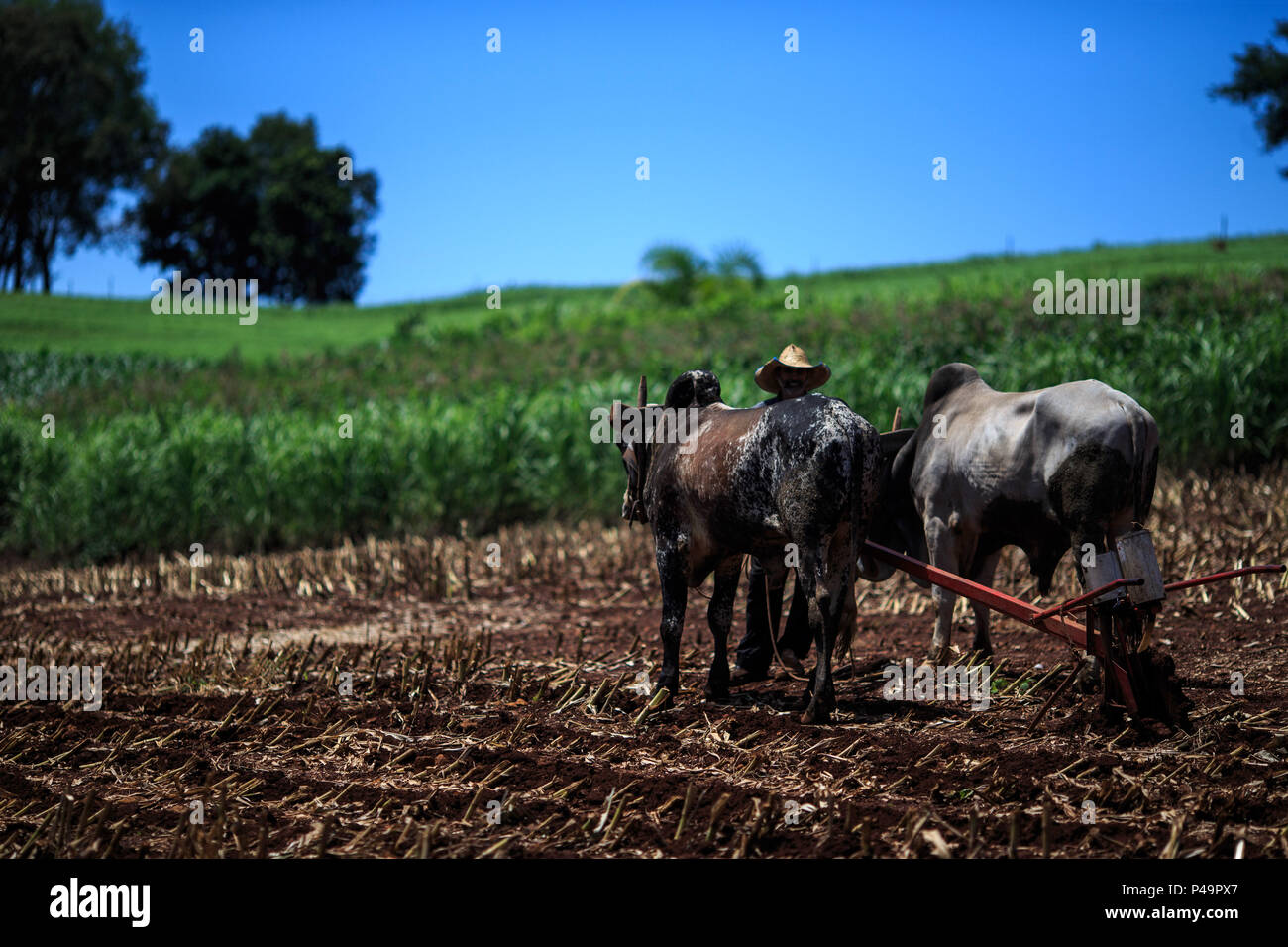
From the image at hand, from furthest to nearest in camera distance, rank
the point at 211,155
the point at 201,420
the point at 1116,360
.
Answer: the point at 211,155 < the point at 201,420 < the point at 1116,360

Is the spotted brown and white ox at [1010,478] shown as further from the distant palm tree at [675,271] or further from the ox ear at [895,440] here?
the distant palm tree at [675,271]

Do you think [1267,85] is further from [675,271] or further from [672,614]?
[672,614]

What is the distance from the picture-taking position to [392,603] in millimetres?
9820

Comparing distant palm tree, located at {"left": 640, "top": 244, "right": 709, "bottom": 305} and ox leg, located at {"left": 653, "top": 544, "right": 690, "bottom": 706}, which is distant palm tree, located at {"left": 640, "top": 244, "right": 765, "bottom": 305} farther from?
ox leg, located at {"left": 653, "top": 544, "right": 690, "bottom": 706}

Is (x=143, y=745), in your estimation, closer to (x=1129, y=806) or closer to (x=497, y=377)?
(x=1129, y=806)

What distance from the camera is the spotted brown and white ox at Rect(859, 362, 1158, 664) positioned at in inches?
218

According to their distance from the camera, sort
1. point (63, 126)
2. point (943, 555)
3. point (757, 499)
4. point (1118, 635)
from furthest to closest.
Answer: point (63, 126) < point (943, 555) < point (757, 499) < point (1118, 635)

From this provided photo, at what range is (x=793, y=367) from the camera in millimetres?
6047

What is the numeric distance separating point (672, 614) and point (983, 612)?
195 cm

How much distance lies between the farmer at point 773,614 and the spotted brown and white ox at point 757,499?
0.27 metres

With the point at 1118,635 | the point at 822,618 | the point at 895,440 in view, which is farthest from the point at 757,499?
the point at 1118,635

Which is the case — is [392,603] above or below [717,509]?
below
